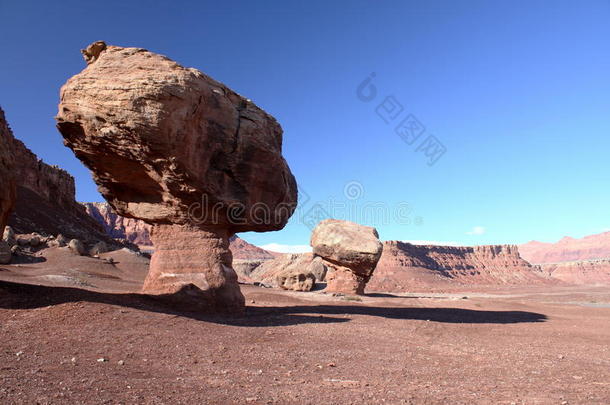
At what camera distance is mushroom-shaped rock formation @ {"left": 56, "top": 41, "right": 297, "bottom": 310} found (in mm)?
8695

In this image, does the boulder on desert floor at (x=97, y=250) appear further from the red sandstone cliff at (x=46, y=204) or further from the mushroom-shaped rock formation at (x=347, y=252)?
the mushroom-shaped rock formation at (x=347, y=252)

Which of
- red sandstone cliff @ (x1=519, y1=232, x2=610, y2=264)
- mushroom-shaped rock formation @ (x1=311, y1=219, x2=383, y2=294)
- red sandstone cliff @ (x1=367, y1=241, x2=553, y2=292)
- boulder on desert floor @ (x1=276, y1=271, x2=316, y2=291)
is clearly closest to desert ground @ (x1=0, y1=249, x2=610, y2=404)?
mushroom-shaped rock formation @ (x1=311, y1=219, x2=383, y2=294)

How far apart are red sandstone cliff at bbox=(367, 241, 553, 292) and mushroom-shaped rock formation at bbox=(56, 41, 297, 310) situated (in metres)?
51.1

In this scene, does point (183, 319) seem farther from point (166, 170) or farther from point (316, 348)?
point (166, 170)

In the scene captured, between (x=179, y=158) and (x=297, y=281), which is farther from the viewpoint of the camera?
(x=297, y=281)

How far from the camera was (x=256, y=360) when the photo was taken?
5.89m

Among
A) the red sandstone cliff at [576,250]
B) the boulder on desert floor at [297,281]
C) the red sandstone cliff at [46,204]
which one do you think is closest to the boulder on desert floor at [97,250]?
the red sandstone cliff at [46,204]

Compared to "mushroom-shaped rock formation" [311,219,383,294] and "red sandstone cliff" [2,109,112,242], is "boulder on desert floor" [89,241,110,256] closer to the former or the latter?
"red sandstone cliff" [2,109,112,242]

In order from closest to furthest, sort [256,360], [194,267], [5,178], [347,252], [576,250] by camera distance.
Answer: [256,360], [5,178], [194,267], [347,252], [576,250]

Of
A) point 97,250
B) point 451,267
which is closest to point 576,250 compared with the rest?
point 451,267

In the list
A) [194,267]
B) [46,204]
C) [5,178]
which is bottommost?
[194,267]

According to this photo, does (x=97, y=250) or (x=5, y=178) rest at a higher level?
(x=5, y=178)

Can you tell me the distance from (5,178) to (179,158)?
356cm

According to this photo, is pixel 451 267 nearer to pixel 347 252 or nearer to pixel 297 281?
pixel 297 281
